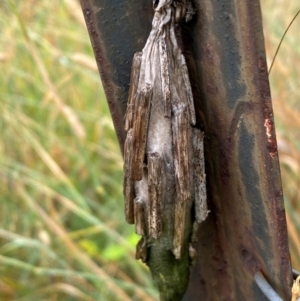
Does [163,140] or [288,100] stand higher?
[288,100]

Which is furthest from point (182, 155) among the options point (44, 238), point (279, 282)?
point (44, 238)

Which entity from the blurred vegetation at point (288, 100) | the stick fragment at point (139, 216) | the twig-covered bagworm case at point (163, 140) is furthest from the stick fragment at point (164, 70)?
the blurred vegetation at point (288, 100)

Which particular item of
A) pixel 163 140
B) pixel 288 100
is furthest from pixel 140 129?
pixel 288 100

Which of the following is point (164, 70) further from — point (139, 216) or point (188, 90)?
point (139, 216)

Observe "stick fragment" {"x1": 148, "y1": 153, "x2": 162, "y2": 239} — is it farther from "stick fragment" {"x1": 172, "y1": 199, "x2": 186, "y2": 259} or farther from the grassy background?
the grassy background

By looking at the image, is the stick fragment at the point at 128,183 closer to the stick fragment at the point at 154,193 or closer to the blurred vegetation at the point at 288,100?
the stick fragment at the point at 154,193

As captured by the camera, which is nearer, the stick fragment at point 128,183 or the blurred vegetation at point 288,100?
the stick fragment at point 128,183

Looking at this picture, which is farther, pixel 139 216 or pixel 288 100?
pixel 288 100

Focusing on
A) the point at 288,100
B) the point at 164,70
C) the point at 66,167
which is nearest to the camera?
the point at 164,70
